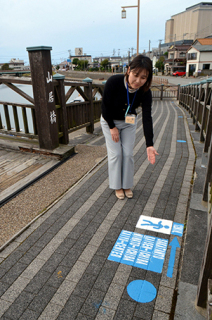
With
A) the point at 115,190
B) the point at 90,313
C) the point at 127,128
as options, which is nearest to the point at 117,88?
the point at 127,128

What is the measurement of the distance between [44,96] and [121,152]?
2.03 m

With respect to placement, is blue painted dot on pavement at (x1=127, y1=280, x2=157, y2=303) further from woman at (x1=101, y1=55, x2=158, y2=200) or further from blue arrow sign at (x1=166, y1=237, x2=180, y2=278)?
woman at (x1=101, y1=55, x2=158, y2=200)

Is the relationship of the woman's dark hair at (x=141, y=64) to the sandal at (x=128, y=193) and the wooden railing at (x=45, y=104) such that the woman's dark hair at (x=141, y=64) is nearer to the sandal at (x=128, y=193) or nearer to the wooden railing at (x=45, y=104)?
the sandal at (x=128, y=193)

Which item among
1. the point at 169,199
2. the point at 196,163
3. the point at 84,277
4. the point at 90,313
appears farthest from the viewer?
the point at 196,163

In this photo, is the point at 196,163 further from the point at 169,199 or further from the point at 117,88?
the point at 117,88

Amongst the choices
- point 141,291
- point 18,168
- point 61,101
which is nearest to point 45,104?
point 61,101

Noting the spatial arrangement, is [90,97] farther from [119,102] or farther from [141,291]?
[141,291]

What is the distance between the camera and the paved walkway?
1.74 meters

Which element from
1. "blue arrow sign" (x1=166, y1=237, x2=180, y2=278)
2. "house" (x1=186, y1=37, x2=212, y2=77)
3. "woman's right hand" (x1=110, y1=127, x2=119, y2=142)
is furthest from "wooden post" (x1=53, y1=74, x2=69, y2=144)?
"house" (x1=186, y1=37, x2=212, y2=77)

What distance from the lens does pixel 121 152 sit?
297 centimetres

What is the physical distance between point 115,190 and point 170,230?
0.96 m

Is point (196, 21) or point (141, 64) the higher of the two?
point (196, 21)

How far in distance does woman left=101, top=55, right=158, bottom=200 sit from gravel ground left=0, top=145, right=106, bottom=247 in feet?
2.97

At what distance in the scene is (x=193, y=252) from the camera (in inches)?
87.1
